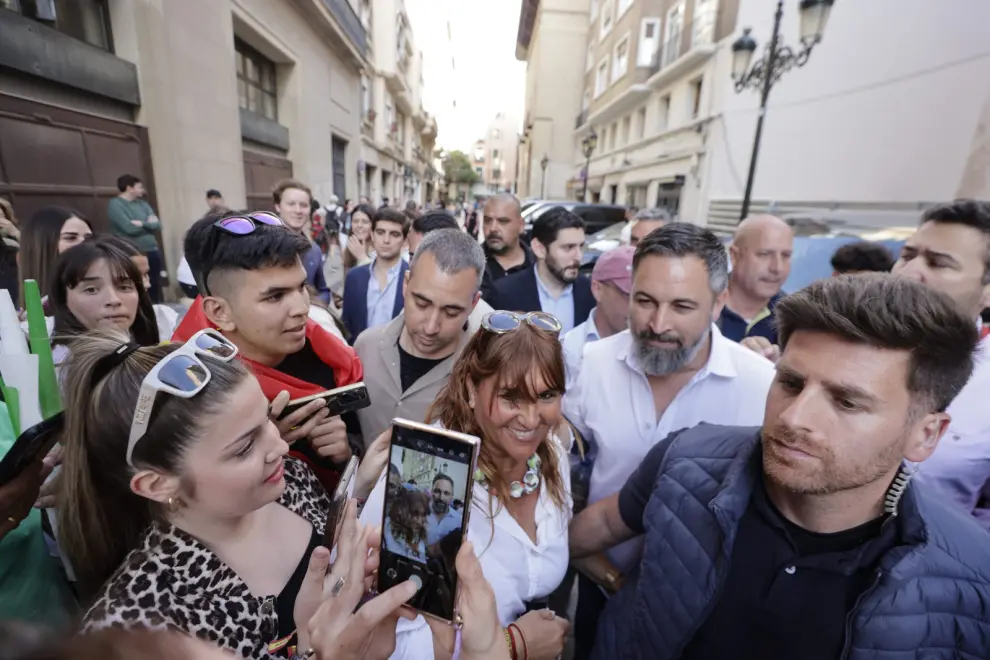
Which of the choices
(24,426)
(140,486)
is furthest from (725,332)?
(24,426)

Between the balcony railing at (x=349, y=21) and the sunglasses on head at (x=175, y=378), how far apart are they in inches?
632

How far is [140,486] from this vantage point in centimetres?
115

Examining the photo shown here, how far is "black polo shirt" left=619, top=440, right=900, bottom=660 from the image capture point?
4.05ft

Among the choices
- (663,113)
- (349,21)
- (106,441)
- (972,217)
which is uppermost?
(349,21)

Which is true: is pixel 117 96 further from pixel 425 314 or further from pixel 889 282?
pixel 889 282

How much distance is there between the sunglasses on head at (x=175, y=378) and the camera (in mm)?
1124

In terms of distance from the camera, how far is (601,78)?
27.1m

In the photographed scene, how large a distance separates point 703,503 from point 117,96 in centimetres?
903

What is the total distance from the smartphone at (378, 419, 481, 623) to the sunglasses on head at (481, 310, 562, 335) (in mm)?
577

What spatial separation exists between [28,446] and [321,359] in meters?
1.00

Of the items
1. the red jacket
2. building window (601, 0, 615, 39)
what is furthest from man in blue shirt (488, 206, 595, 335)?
building window (601, 0, 615, 39)

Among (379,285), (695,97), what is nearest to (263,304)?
(379,285)

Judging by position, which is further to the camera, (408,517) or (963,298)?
(963,298)

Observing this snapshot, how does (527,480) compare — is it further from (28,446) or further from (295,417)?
(28,446)
